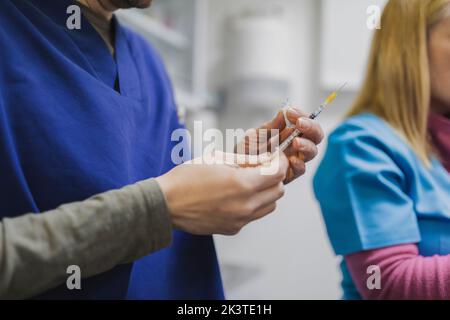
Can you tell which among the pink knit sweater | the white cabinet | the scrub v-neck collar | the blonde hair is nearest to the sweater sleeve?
the pink knit sweater

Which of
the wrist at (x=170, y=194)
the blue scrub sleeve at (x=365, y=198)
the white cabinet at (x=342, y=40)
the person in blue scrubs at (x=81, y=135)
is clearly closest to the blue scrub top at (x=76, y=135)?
the person in blue scrubs at (x=81, y=135)

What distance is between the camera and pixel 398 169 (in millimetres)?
743

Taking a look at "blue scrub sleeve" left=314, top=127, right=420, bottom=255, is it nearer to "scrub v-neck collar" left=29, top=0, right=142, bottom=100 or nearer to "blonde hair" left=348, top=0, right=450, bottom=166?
"blonde hair" left=348, top=0, right=450, bottom=166

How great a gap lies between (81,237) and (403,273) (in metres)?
0.44

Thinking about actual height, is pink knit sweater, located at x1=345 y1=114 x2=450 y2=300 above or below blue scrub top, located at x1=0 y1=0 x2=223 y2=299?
below

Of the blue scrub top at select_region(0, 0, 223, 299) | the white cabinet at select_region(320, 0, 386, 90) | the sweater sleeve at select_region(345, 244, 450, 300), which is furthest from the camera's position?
the white cabinet at select_region(320, 0, 386, 90)

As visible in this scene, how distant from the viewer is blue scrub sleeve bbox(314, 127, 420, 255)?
27.7 inches

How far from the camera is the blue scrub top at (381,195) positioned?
0.71 metres

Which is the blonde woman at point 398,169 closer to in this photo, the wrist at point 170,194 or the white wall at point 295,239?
the wrist at point 170,194

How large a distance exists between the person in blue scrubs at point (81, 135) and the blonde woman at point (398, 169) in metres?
0.18

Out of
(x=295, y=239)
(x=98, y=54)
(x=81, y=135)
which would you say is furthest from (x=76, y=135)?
(x=295, y=239)

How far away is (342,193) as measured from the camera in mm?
758
